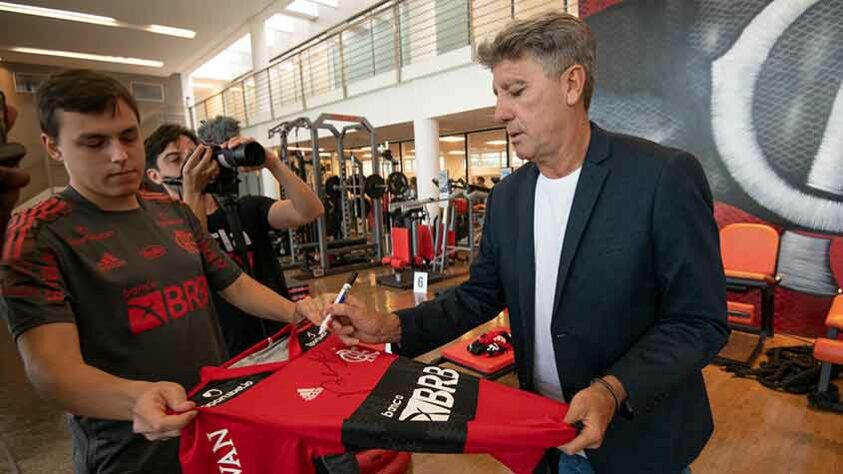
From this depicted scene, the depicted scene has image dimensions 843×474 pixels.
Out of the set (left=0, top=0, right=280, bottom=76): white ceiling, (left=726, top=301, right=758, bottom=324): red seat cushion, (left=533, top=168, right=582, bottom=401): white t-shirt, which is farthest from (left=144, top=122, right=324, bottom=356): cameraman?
(left=0, top=0, right=280, bottom=76): white ceiling

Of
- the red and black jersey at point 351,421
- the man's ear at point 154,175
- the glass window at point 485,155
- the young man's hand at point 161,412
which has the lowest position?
the red and black jersey at point 351,421

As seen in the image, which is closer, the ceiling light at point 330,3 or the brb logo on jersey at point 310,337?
the brb logo on jersey at point 310,337

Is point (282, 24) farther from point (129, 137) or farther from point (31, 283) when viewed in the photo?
point (31, 283)

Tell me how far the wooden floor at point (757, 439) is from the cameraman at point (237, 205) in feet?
3.92

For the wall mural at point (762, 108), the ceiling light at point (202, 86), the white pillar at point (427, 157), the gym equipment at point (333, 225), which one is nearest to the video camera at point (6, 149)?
the wall mural at point (762, 108)

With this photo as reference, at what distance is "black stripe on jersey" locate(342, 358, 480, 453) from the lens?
0.85 meters

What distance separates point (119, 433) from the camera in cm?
105

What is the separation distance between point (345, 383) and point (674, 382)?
0.73 meters

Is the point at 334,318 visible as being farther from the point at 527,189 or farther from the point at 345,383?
the point at 527,189

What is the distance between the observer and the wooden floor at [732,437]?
2205 millimetres

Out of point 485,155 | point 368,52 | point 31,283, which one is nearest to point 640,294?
point 31,283

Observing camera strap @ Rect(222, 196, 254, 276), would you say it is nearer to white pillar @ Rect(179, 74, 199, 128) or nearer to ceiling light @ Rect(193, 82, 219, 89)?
white pillar @ Rect(179, 74, 199, 128)

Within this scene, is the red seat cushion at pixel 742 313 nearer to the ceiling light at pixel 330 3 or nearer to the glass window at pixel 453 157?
the glass window at pixel 453 157

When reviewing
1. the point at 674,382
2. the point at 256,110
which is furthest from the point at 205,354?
the point at 256,110
